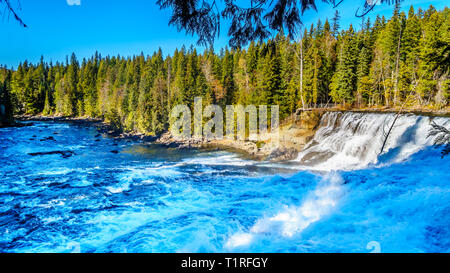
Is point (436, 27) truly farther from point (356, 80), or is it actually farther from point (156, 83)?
point (156, 83)

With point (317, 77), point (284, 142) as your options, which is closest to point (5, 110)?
point (284, 142)

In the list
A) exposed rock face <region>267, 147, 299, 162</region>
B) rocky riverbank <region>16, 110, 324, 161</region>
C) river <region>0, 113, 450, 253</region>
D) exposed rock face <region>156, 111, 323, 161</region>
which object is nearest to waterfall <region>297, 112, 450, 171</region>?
river <region>0, 113, 450, 253</region>

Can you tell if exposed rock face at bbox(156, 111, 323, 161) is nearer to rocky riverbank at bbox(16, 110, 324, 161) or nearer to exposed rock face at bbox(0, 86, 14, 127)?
rocky riverbank at bbox(16, 110, 324, 161)

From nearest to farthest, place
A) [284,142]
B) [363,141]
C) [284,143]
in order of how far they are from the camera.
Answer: [363,141] → [284,143] → [284,142]

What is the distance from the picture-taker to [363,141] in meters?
15.6

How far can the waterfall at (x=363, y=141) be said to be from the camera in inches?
481

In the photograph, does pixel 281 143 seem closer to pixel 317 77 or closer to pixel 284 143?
pixel 284 143

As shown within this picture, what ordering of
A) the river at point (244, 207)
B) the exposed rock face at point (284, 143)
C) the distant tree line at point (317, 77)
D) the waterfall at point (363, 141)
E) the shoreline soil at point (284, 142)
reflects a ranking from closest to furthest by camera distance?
the river at point (244, 207) < the waterfall at point (363, 141) < the shoreline soil at point (284, 142) < the exposed rock face at point (284, 143) < the distant tree line at point (317, 77)

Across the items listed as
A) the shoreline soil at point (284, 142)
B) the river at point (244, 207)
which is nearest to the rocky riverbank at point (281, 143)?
the shoreline soil at point (284, 142)

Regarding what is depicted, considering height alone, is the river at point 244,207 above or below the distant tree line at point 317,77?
below

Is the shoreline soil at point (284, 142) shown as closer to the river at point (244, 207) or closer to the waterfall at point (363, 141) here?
the waterfall at point (363, 141)

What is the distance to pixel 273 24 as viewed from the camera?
3.72 metres
